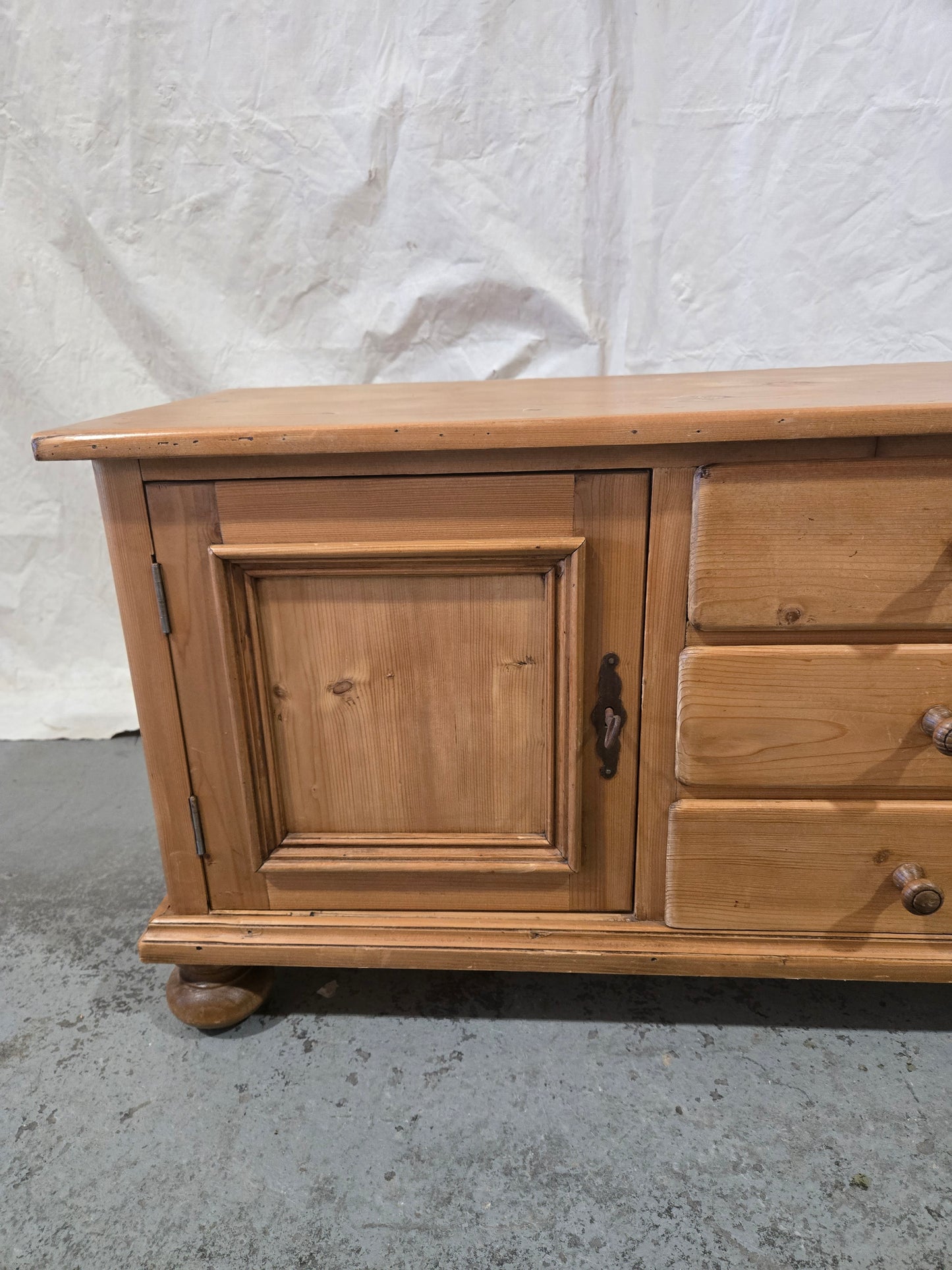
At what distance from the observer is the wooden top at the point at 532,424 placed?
714 millimetres

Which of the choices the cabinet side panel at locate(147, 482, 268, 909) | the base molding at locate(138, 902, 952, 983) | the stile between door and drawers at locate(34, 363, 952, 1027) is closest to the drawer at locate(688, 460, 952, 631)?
the stile between door and drawers at locate(34, 363, 952, 1027)

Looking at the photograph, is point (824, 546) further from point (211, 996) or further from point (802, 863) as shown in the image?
point (211, 996)

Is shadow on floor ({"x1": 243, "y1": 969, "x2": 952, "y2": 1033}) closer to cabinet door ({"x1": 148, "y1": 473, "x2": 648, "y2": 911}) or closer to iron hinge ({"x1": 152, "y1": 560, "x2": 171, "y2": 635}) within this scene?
cabinet door ({"x1": 148, "y1": 473, "x2": 648, "y2": 911})

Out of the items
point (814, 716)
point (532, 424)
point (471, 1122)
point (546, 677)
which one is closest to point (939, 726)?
point (814, 716)

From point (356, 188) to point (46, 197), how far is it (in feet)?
1.89

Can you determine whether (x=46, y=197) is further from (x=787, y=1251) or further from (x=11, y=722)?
(x=787, y=1251)

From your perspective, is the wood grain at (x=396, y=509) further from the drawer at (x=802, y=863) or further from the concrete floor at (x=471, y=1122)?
the concrete floor at (x=471, y=1122)

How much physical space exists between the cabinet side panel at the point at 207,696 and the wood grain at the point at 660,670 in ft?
1.44

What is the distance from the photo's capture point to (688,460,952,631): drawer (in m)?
0.75

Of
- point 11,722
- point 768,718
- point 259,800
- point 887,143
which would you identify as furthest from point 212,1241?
point 887,143

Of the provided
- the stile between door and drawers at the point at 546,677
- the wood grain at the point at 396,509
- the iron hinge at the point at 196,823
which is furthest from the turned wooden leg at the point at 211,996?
the wood grain at the point at 396,509

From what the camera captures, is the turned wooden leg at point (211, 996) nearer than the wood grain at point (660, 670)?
No

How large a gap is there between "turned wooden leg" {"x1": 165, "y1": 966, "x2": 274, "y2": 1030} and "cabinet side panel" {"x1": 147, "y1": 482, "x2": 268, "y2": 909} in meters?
0.09

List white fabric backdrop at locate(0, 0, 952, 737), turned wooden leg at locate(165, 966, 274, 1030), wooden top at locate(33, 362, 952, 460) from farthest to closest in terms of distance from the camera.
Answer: white fabric backdrop at locate(0, 0, 952, 737) → turned wooden leg at locate(165, 966, 274, 1030) → wooden top at locate(33, 362, 952, 460)
